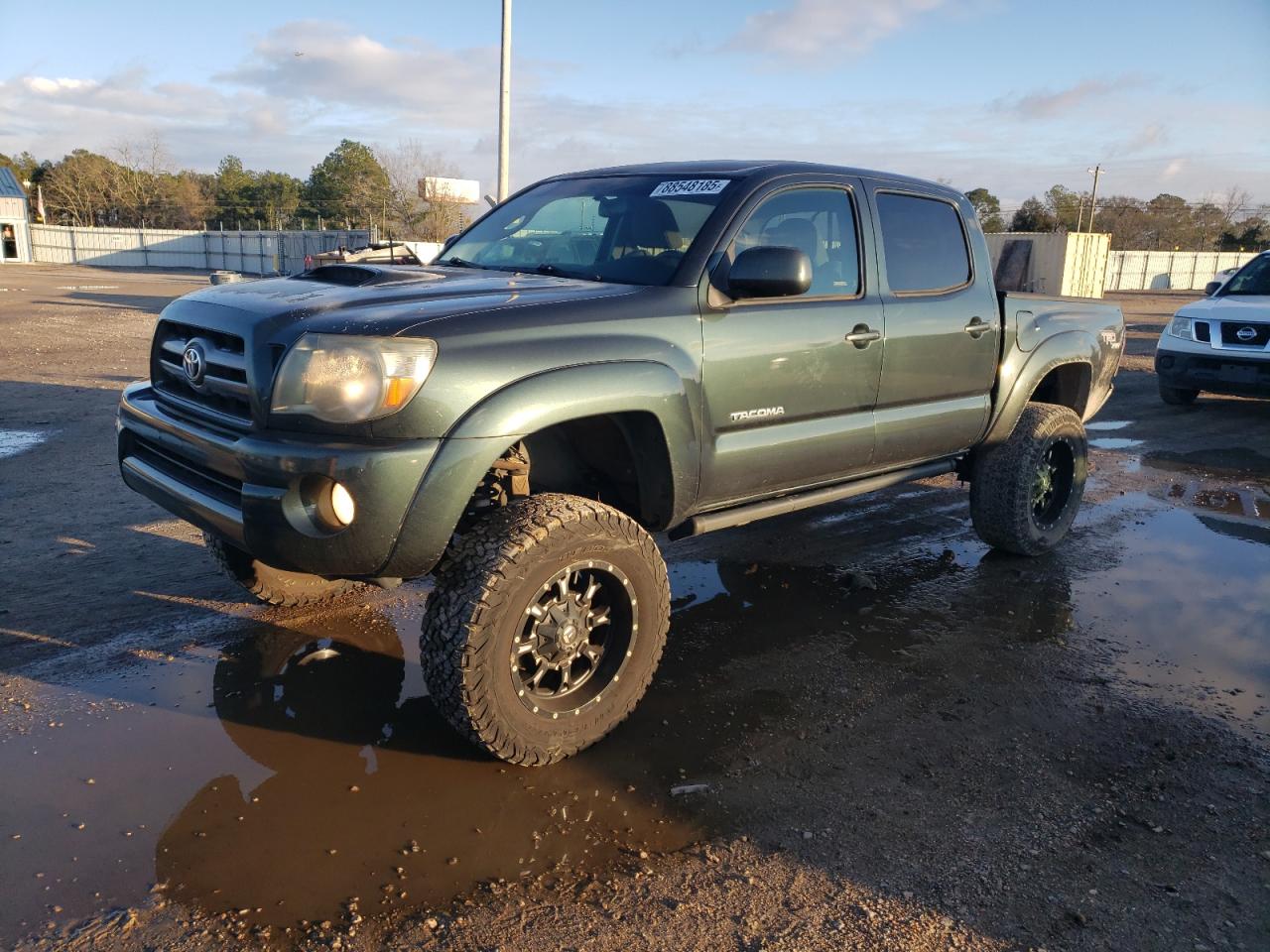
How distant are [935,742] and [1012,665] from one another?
0.90m

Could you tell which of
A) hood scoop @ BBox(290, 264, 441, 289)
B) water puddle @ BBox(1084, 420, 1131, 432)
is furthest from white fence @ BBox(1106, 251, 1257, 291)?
hood scoop @ BBox(290, 264, 441, 289)

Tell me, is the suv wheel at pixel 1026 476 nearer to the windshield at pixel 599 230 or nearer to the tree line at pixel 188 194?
the windshield at pixel 599 230

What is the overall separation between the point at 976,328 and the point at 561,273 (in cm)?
217

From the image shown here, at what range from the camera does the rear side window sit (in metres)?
4.52

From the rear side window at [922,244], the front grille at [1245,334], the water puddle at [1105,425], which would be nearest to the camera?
the rear side window at [922,244]

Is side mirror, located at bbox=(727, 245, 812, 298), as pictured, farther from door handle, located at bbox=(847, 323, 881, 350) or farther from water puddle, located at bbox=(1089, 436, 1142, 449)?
water puddle, located at bbox=(1089, 436, 1142, 449)

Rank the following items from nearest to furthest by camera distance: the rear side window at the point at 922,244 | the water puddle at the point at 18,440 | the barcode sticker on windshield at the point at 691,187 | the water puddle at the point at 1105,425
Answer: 1. the barcode sticker on windshield at the point at 691,187
2. the rear side window at the point at 922,244
3. the water puddle at the point at 18,440
4. the water puddle at the point at 1105,425

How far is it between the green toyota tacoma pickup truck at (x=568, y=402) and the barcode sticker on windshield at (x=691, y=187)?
1cm

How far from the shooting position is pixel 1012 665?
166 inches

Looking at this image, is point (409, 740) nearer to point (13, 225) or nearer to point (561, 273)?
point (561, 273)

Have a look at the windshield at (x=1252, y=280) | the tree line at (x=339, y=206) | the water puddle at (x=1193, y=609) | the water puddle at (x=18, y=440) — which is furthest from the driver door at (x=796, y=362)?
the tree line at (x=339, y=206)

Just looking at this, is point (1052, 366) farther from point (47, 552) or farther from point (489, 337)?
point (47, 552)

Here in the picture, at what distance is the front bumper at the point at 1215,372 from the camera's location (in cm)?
1012

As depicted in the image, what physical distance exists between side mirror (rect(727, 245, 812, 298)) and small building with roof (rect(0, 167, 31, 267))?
58354mm
